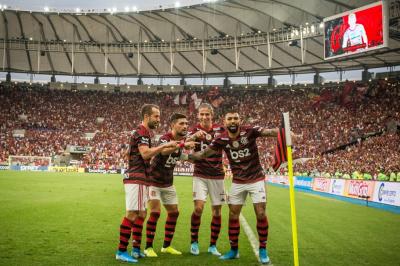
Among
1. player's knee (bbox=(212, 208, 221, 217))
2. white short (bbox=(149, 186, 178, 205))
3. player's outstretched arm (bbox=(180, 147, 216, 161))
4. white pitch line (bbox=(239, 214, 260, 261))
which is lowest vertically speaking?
white pitch line (bbox=(239, 214, 260, 261))

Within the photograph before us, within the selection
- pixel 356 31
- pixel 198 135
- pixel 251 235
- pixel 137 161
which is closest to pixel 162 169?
pixel 137 161

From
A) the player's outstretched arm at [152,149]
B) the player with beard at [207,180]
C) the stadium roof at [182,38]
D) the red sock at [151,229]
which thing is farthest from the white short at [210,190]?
the stadium roof at [182,38]

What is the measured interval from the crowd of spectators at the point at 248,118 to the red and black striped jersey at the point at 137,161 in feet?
96.0

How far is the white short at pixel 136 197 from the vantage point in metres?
6.48

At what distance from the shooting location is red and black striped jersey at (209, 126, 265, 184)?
695cm

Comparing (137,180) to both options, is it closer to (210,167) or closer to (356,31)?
(210,167)

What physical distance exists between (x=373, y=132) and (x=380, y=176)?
19442 mm

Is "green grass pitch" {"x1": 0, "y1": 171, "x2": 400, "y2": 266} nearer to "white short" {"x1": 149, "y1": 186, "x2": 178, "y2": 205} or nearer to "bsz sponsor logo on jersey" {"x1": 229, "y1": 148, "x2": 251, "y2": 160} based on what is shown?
"white short" {"x1": 149, "y1": 186, "x2": 178, "y2": 205}

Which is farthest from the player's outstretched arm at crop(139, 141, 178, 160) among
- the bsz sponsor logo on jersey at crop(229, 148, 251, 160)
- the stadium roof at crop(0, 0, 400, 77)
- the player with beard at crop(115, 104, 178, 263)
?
the stadium roof at crop(0, 0, 400, 77)

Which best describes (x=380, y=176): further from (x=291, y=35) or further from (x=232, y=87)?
(x=232, y=87)

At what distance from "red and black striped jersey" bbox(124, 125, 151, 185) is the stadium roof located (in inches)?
1357

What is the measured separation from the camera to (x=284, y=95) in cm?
5716

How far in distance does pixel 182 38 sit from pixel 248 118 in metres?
14.5

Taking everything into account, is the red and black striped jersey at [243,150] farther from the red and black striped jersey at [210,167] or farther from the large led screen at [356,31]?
the large led screen at [356,31]
